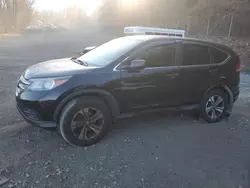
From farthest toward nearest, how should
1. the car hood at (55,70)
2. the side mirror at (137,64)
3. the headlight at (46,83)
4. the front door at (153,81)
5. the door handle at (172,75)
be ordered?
the door handle at (172,75) < the front door at (153,81) < the side mirror at (137,64) < the car hood at (55,70) < the headlight at (46,83)

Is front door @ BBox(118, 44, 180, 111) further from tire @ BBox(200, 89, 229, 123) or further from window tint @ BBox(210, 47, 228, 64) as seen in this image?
window tint @ BBox(210, 47, 228, 64)

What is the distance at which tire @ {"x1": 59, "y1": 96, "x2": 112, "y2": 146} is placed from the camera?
342cm

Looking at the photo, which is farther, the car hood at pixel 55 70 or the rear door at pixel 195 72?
the rear door at pixel 195 72

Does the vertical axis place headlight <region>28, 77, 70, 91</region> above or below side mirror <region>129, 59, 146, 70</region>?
below

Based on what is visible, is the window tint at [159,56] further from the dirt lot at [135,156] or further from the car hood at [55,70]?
the dirt lot at [135,156]

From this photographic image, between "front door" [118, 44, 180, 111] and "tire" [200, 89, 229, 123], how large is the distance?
65 centimetres

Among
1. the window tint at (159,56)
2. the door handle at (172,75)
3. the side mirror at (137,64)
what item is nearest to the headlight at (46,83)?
the side mirror at (137,64)

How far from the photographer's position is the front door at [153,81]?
3.78 m

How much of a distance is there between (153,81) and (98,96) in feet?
3.13

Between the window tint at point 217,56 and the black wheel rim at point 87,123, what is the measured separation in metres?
2.43

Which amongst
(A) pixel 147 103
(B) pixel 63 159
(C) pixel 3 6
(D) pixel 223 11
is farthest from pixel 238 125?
(C) pixel 3 6

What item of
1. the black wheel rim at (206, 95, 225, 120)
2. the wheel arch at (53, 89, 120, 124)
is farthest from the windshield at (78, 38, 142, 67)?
the black wheel rim at (206, 95, 225, 120)

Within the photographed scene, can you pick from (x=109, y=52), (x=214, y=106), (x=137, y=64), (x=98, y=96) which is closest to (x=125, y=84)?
(x=137, y=64)

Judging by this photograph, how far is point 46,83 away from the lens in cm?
340
